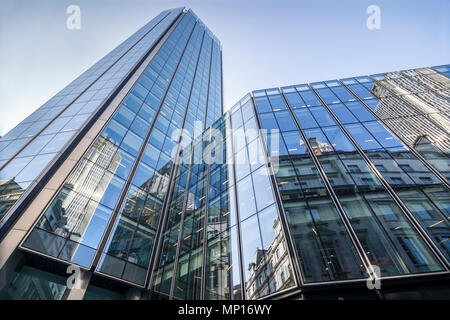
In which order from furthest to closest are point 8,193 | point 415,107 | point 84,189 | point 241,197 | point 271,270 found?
point 415,107
point 241,197
point 84,189
point 8,193
point 271,270

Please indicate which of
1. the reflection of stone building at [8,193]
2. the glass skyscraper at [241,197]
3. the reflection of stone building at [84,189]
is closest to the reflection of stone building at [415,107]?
the glass skyscraper at [241,197]

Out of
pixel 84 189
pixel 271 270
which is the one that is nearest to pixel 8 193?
pixel 84 189

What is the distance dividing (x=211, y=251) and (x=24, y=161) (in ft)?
45.0

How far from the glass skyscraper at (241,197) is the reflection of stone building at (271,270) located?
0.06 m

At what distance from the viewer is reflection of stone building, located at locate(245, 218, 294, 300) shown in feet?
28.3

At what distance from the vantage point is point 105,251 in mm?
12641

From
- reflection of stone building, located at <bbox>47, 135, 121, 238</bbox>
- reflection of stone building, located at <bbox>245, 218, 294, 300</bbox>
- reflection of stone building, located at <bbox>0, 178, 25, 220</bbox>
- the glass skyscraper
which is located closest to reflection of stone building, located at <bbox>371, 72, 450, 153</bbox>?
the glass skyscraper

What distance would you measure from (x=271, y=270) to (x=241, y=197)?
5.24m

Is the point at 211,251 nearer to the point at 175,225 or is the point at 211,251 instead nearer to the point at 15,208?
the point at 175,225

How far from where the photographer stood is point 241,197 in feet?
45.3

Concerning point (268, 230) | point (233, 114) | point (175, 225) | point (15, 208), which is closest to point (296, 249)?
point (268, 230)

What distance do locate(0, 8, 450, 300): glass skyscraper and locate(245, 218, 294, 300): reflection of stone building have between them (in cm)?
6

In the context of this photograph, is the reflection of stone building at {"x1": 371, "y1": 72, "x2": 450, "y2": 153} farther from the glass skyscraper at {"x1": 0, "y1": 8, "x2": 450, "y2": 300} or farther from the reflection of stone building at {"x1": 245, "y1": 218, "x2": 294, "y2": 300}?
the reflection of stone building at {"x1": 245, "y1": 218, "x2": 294, "y2": 300}

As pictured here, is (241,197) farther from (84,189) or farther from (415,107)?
(415,107)
